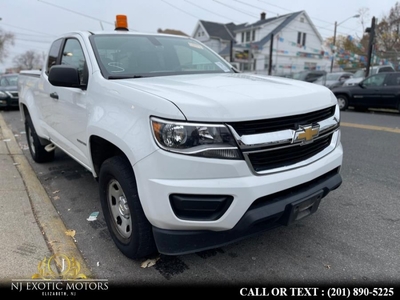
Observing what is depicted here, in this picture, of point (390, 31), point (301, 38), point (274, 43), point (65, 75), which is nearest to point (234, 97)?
point (65, 75)

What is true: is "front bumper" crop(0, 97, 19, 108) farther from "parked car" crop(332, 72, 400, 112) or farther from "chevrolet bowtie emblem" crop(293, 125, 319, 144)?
"chevrolet bowtie emblem" crop(293, 125, 319, 144)

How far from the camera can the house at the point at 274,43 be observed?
3803 centimetres

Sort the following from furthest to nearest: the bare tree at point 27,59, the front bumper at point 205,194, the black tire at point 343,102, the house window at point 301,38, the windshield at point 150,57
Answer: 1. the bare tree at point 27,59
2. the house window at point 301,38
3. the black tire at point 343,102
4. the windshield at point 150,57
5. the front bumper at point 205,194

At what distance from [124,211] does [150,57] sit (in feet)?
5.41

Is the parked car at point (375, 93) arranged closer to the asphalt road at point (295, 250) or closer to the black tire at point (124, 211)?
the asphalt road at point (295, 250)

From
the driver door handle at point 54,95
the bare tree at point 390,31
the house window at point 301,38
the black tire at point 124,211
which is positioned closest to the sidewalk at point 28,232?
the black tire at point 124,211

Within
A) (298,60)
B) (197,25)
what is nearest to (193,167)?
(298,60)

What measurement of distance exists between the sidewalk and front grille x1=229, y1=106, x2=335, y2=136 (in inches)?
63.3

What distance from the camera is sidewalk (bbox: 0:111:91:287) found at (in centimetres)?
250

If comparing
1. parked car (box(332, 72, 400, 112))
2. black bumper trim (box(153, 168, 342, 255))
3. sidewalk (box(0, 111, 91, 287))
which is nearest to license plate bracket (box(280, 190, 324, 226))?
black bumper trim (box(153, 168, 342, 255))

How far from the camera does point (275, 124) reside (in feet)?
6.98

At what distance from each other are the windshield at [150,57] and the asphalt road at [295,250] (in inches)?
62.5

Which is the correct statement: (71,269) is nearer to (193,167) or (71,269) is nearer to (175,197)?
(175,197)

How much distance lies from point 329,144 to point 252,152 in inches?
39.5
